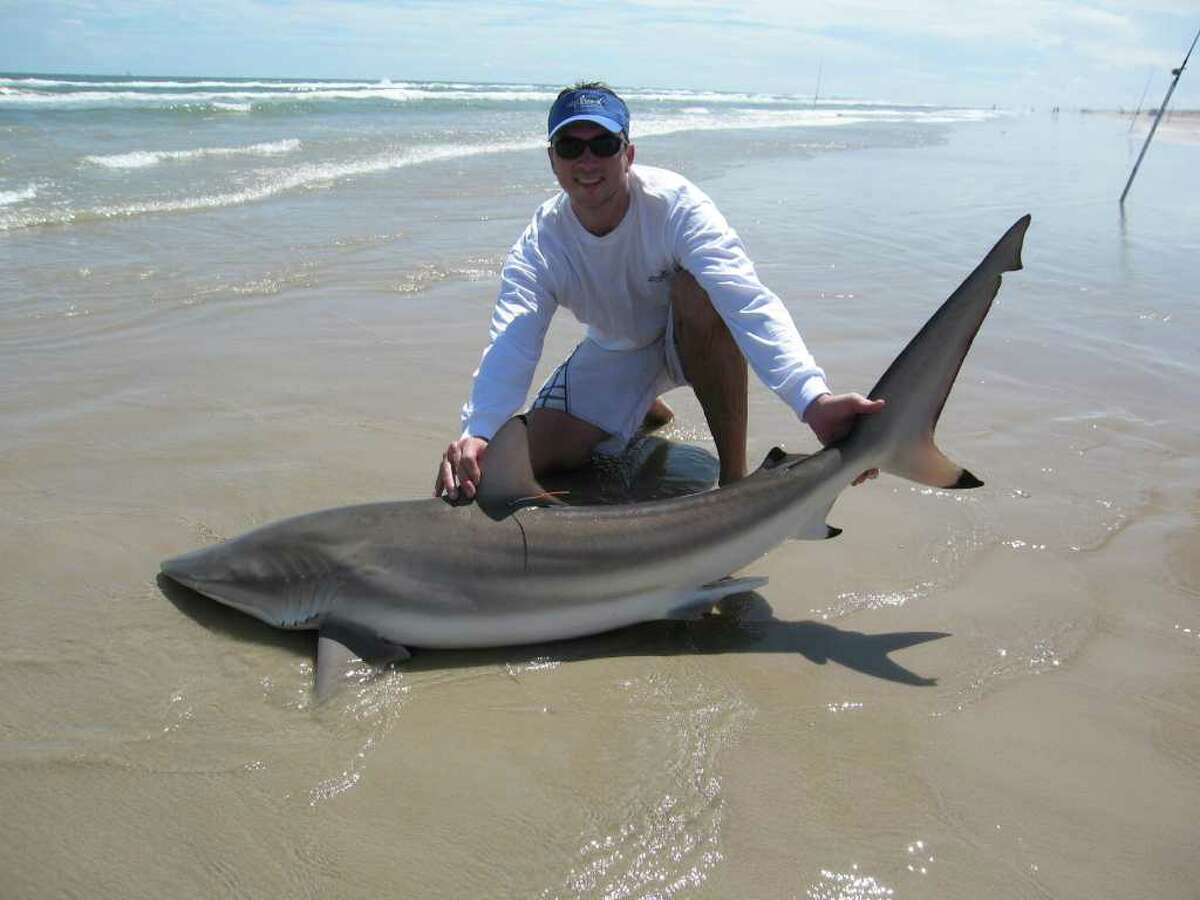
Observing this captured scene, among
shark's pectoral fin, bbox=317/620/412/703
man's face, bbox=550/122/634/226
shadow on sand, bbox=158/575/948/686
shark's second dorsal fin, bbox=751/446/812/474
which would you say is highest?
man's face, bbox=550/122/634/226

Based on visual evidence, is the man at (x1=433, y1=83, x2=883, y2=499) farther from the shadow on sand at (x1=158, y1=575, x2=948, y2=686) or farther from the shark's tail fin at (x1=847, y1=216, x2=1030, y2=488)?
the shadow on sand at (x1=158, y1=575, x2=948, y2=686)

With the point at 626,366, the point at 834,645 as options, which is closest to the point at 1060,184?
the point at 626,366

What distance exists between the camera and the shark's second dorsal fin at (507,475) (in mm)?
2914

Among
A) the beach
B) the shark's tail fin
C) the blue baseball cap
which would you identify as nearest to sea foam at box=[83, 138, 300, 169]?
the beach

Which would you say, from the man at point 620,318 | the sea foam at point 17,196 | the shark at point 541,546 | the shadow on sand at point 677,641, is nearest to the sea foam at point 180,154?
the sea foam at point 17,196

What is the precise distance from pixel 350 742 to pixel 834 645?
1558mm

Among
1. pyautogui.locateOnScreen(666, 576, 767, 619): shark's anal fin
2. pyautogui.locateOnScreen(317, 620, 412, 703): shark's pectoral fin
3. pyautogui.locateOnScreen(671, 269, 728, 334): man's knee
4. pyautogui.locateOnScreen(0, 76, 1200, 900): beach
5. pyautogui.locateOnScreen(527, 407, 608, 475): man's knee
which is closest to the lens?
pyautogui.locateOnScreen(0, 76, 1200, 900): beach

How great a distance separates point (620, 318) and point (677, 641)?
161cm

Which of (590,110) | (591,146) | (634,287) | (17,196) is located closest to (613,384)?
(634,287)

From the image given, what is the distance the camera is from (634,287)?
13.2 ft

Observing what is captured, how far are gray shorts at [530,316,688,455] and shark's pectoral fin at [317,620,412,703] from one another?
1.78 m

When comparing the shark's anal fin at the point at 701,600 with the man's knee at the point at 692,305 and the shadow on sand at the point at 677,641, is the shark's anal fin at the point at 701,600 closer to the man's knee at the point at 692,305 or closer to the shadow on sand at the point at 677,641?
the shadow on sand at the point at 677,641

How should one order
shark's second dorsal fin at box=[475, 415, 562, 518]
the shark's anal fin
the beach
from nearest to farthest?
1. the beach
2. shark's second dorsal fin at box=[475, 415, 562, 518]
3. the shark's anal fin

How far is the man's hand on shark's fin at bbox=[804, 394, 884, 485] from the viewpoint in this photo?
2969mm
